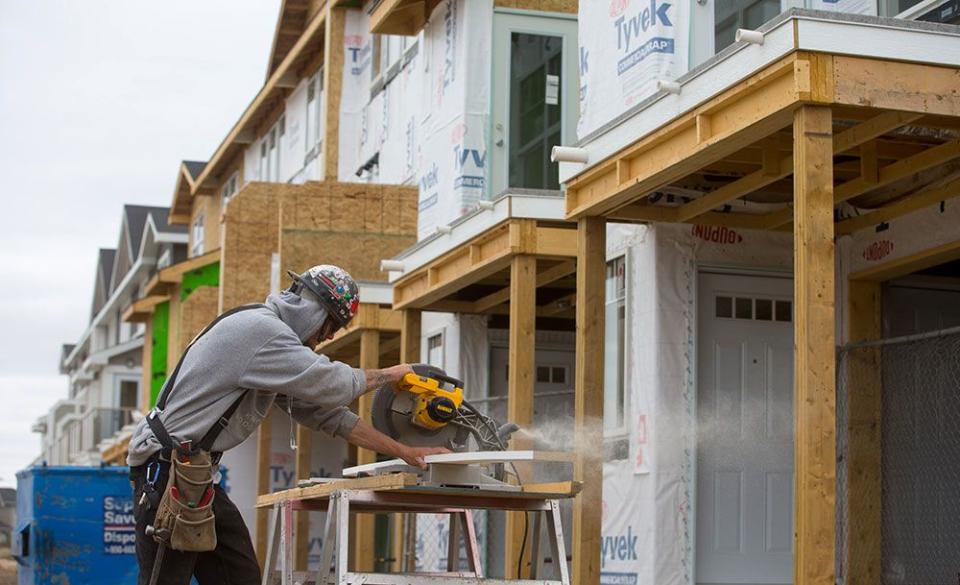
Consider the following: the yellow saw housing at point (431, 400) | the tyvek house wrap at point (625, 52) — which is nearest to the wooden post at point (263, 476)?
the tyvek house wrap at point (625, 52)

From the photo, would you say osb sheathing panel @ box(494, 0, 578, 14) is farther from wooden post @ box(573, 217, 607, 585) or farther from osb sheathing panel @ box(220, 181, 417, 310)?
wooden post @ box(573, 217, 607, 585)

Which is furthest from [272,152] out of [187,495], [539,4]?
[187,495]

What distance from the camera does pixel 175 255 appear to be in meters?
47.1

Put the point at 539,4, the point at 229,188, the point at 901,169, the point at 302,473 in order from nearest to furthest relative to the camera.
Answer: the point at 901,169 → the point at 539,4 → the point at 302,473 → the point at 229,188

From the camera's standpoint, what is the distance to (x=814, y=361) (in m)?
8.33

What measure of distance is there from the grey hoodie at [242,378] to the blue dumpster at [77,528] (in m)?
7.99

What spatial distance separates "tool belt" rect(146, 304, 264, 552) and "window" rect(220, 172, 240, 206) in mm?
29799

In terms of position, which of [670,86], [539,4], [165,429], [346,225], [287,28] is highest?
[287,28]

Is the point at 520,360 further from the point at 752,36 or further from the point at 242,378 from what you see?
the point at 242,378

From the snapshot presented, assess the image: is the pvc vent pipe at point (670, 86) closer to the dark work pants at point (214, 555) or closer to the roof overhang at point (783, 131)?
the roof overhang at point (783, 131)

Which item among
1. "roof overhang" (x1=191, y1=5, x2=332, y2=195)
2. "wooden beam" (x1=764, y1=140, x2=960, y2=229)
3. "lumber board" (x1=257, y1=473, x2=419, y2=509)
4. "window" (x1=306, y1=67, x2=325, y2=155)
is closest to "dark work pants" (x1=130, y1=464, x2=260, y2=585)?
"lumber board" (x1=257, y1=473, x2=419, y2=509)

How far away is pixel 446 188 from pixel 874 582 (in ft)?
24.9

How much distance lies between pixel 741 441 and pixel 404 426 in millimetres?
6025

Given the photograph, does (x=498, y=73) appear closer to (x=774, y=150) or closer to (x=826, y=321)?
(x=774, y=150)
